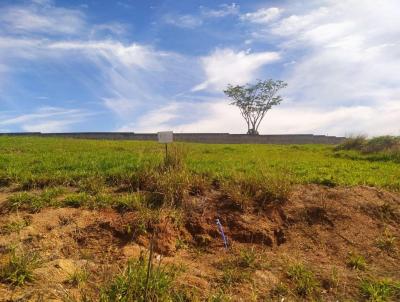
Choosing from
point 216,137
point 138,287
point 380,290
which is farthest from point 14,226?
point 216,137

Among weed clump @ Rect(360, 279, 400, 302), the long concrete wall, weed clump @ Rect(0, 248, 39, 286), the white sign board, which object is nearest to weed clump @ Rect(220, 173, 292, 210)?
the white sign board

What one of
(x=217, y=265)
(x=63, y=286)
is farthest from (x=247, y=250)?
(x=63, y=286)

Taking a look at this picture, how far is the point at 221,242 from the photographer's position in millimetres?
4762

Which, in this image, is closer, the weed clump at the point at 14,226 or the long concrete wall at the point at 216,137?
the weed clump at the point at 14,226

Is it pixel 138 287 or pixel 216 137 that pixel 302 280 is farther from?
pixel 216 137

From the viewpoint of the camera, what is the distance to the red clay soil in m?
3.64

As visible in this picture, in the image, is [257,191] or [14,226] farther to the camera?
[257,191]

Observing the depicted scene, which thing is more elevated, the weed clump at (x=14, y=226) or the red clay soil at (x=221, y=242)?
the weed clump at (x=14, y=226)

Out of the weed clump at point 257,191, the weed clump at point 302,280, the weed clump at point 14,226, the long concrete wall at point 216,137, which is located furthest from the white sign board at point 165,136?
the long concrete wall at point 216,137

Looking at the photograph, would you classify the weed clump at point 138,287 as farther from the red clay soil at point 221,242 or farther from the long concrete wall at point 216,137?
the long concrete wall at point 216,137

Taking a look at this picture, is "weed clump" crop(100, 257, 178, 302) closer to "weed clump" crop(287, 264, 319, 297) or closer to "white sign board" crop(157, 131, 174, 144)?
"weed clump" crop(287, 264, 319, 297)

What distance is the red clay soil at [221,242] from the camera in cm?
364

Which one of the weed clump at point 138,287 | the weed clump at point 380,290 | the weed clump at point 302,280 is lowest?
the weed clump at point 380,290

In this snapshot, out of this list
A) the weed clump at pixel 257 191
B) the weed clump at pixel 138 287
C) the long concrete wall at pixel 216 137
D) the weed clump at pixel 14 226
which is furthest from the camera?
the long concrete wall at pixel 216 137
